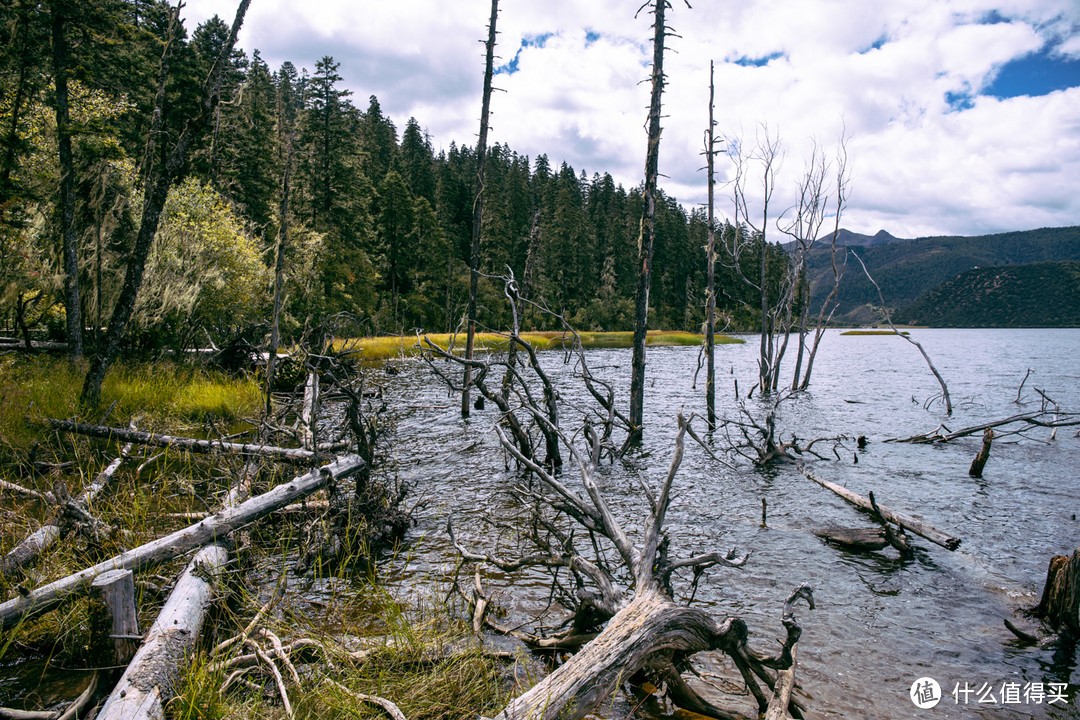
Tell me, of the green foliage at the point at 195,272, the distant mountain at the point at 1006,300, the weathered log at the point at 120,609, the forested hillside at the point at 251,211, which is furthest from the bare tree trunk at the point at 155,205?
the distant mountain at the point at 1006,300

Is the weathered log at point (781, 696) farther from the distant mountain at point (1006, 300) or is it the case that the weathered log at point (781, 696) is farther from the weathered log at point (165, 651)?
the distant mountain at point (1006, 300)

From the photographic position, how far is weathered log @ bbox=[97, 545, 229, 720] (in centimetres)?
285

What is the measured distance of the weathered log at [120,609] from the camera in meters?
3.42

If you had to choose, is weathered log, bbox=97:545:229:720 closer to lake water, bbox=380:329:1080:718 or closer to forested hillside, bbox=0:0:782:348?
lake water, bbox=380:329:1080:718

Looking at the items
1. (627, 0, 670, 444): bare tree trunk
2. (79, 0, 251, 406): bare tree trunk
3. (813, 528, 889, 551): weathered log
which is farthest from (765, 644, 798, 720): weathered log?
(79, 0, 251, 406): bare tree trunk

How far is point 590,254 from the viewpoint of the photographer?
69.2 meters

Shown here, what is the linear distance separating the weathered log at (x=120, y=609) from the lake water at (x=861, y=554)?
2.74 meters

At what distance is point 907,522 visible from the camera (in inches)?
289

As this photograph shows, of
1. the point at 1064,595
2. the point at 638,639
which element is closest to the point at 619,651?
the point at 638,639

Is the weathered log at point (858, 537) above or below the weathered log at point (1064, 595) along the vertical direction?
below

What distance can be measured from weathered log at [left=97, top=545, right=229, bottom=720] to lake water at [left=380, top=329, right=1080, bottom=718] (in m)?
2.23

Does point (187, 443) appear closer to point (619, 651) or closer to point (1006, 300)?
point (619, 651)

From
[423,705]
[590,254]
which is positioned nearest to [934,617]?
[423,705]

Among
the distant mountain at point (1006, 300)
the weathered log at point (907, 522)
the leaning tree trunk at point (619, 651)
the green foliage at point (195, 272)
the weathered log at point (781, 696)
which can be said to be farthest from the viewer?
the distant mountain at point (1006, 300)
